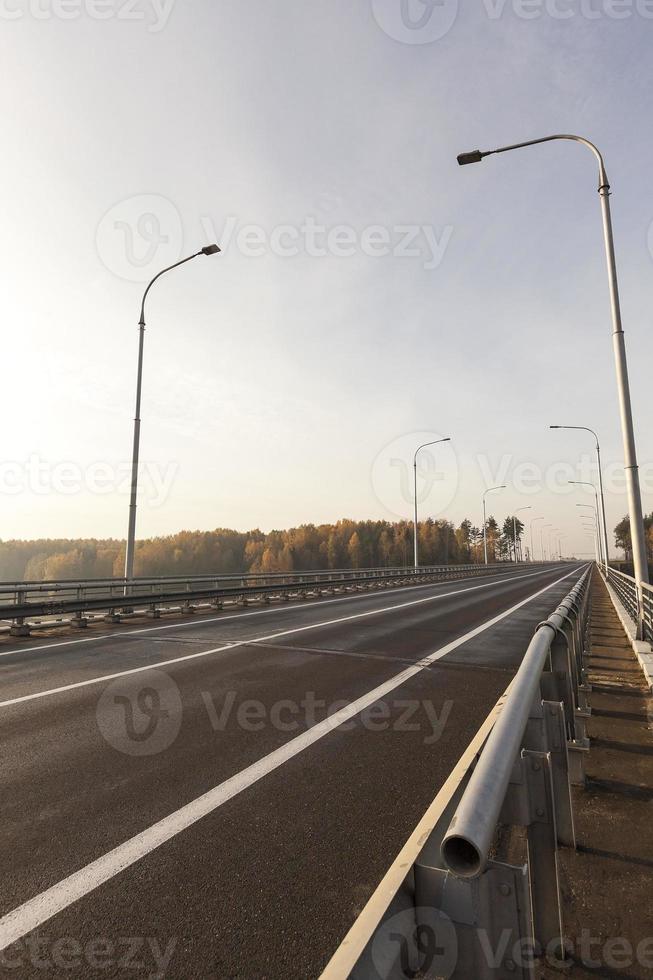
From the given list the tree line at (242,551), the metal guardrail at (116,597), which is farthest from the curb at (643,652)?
the tree line at (242,551)

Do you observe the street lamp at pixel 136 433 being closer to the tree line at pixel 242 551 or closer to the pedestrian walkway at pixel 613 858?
the pedestrian walkway at pixel 613 858

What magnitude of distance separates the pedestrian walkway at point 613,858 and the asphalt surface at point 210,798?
41.0 inches

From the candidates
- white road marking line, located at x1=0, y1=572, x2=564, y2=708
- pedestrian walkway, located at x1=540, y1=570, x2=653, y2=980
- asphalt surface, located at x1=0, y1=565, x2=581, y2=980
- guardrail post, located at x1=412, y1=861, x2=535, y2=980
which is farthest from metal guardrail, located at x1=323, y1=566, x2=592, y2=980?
white road marking line, located at x1=0, y1=572, x2=564, y2=708

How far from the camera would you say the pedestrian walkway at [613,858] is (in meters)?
2.48

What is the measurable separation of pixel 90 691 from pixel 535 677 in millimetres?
6324

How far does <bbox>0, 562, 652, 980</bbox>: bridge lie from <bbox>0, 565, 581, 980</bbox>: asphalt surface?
0.05 feet

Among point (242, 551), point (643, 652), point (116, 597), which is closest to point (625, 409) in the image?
point (643, 652)

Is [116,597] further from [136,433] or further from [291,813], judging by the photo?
[291,813]

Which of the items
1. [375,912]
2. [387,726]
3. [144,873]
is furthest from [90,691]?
[375,912]

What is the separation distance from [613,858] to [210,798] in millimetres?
2697

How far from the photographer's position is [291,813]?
3.87 meters

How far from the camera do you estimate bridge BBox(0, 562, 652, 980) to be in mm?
1602

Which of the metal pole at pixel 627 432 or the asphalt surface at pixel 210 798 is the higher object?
the metal pole at pixel 627 432

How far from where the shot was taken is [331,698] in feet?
22.8
